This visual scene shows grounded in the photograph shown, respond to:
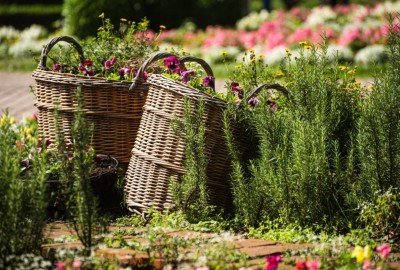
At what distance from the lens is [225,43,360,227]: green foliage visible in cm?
452

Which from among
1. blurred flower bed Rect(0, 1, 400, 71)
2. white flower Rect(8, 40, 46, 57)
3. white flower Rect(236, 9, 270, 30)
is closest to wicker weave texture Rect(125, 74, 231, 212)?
blurred flower bed Rect(0, 1, 400, 71)

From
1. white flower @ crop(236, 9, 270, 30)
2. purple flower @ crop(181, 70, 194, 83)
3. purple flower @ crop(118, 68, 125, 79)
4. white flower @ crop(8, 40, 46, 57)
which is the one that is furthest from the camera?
white flower @ crop(236, 9, 270, 30)

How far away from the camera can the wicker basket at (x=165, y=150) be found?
4883 millimetres

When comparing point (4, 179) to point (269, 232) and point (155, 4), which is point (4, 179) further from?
point (155, 4)

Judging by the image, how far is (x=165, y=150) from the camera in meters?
5.02

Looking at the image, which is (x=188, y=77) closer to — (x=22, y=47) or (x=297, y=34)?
(x=297, y=34)

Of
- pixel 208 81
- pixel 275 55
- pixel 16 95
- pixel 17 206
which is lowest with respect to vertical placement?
pixel 17 206

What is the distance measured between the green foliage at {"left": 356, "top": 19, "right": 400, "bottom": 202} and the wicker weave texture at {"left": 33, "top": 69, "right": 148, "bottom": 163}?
1538 mm

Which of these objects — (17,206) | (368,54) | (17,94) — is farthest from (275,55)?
(17,206)

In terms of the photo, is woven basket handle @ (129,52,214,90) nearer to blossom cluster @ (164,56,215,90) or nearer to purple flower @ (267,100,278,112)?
blossom cluster @ (164,56,215,90)

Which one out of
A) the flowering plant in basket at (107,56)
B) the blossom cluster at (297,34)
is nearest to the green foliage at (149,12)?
the blossom cluster at (297,34)

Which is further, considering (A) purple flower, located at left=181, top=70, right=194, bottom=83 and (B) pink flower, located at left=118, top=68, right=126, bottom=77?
(B) pink flower, located at left=118, top=68, right=126, bottom=77

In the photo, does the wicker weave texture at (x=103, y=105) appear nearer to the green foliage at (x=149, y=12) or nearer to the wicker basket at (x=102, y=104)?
the wicker basket at (x=102, y=104)

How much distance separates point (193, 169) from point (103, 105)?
0.97 meters
